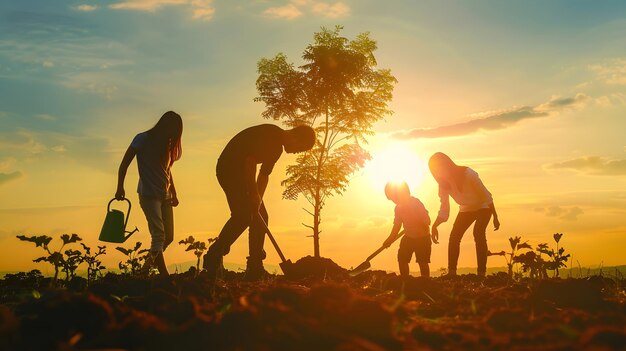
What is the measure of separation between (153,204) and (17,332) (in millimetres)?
4950

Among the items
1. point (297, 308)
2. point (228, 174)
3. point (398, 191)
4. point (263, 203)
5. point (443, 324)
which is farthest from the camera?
point (398, 191)

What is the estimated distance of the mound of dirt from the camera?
8562mm

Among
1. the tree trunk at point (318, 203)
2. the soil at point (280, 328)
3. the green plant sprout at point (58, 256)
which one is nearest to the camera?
the soil at point (280, 328)

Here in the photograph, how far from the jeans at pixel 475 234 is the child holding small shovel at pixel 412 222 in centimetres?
38

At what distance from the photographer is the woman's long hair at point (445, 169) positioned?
8.98 metres

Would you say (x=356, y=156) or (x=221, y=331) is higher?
(x=356, y=156)

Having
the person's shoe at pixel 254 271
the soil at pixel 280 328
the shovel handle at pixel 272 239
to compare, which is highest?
the shovel handle at pixel 272 239

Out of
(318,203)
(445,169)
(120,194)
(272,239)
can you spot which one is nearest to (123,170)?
(120,194)

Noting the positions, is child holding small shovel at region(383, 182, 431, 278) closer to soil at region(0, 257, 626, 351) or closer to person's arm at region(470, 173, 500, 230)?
person's arm at region(470, 173, 500, 230)

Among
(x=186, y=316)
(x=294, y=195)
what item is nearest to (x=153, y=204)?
(x=186, y=316)

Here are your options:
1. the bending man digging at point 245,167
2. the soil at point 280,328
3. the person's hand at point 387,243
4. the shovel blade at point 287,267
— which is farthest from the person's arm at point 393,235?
the soil at point 280,328

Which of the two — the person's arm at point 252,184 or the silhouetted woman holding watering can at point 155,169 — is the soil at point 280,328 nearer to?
the person's arm at point 252,184

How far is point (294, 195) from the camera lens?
23.0 meters

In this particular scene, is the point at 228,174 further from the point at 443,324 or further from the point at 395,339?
the point at 395,339
